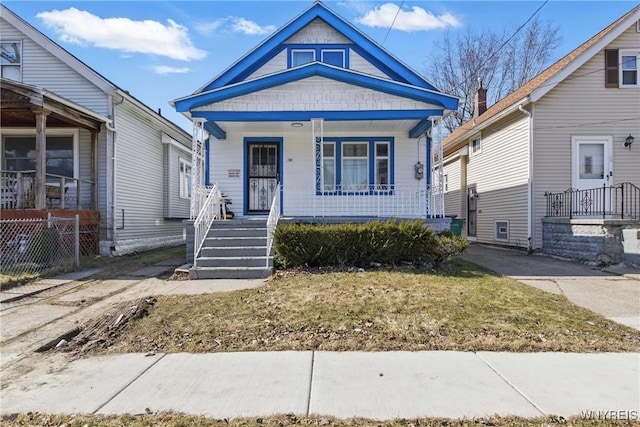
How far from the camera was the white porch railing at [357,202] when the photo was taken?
1154 cm

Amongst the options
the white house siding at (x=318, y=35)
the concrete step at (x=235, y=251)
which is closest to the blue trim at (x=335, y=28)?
the white house siding at (x=318, y=35)

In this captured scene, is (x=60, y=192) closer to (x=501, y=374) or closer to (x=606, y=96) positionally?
(x=501, y=374)

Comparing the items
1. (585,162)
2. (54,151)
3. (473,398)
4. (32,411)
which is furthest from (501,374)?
(54,151)

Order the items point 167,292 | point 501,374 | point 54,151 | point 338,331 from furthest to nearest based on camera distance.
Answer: point 54,151
point 167,292
point 338,331
point 501,374

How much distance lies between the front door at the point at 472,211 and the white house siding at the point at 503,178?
36 centimetres

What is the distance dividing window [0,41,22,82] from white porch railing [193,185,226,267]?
7865 mm

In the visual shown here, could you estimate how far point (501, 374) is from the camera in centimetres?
→ 375

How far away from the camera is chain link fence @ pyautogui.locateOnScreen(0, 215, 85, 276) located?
28.6 feet

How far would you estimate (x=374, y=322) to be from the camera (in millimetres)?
5070

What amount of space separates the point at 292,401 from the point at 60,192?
11.1 meters

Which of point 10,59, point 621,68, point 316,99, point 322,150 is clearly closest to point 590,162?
point 621,68

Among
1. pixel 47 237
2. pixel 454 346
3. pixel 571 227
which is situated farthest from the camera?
pixel 571 227

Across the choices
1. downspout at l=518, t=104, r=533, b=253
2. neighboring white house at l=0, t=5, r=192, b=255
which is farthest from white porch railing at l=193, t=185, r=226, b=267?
downspout at l=518, t=104, r=533, b=253

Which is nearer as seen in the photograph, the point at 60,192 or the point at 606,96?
the point at 60,192
